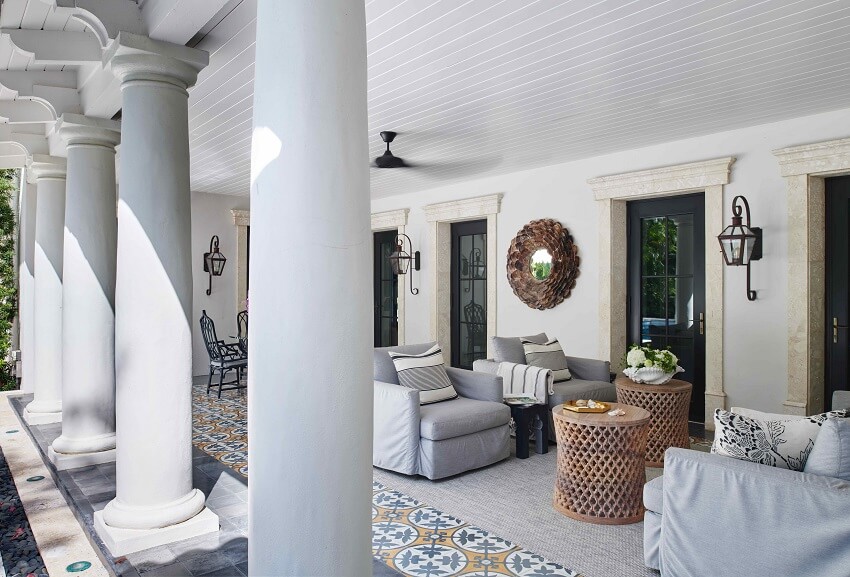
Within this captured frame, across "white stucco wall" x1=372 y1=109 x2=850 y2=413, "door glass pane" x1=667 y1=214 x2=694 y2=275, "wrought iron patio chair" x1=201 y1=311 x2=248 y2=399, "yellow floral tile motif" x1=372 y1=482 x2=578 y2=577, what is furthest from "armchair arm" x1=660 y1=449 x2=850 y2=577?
"wrought iron patio chair" x1=201 y1=311 x2=248 y2=399

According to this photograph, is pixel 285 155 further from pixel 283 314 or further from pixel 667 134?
pixel 667 134

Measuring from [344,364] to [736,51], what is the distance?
3141 mm

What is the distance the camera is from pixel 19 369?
341 inches

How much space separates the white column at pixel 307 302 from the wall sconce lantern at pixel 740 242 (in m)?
4.26

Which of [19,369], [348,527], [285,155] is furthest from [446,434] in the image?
[19,369]

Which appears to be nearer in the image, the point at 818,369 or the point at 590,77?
the point at 590,77

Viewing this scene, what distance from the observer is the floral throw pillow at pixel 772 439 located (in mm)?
2430

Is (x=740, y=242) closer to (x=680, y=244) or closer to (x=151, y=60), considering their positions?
(x=680, y=244)

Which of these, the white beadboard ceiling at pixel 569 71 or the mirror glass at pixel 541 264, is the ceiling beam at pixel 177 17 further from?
the mirror glass at pixel 541 264

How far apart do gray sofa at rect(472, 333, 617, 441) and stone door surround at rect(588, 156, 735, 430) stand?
1.43ft

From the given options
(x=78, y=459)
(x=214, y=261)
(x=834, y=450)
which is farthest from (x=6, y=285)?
(x=834, y=450)

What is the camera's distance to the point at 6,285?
29.6 ft

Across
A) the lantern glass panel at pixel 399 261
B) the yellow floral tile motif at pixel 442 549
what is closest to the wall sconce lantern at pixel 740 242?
the yellow floral tile motif at pixel 442 549

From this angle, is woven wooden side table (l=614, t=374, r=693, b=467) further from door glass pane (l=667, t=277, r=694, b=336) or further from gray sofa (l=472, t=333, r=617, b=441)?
door glass pane (l=667, t=277, r=694, b=336)
